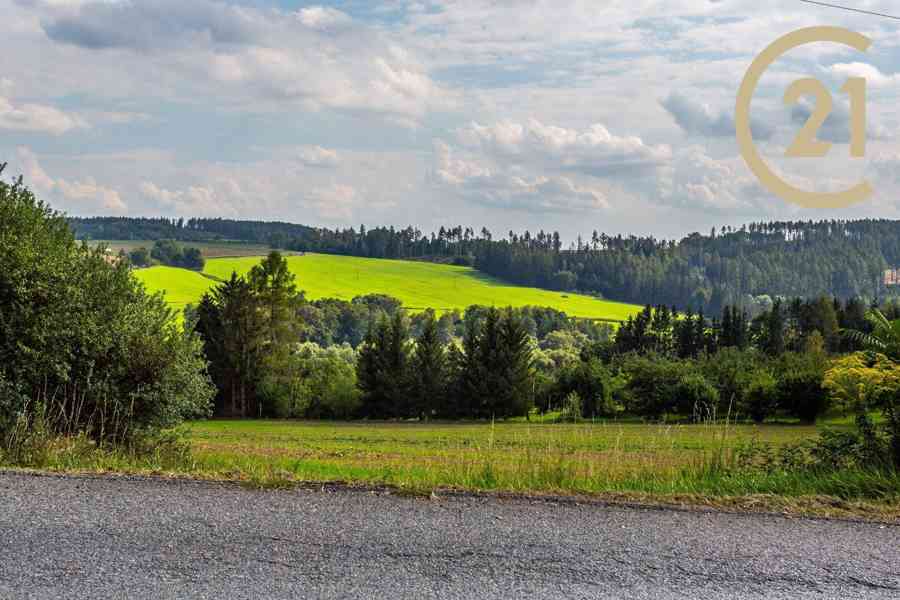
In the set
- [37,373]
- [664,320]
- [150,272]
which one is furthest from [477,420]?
[150,272]

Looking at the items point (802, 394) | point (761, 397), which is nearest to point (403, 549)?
point (802, 394)

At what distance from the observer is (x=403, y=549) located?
23.6 feet

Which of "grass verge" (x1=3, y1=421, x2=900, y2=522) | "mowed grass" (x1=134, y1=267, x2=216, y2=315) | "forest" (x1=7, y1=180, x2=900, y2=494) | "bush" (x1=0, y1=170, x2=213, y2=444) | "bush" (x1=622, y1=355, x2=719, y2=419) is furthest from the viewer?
"mowed grass" (x1=134, y1=267, x2=216, y2=315)

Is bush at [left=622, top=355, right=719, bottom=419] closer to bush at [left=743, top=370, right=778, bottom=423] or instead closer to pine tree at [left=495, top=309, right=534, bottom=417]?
bush at [left=743, top=370, right=778, bottom=423]

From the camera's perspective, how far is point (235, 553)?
7.04 m

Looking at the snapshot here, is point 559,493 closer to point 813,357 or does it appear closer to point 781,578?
point 781,578

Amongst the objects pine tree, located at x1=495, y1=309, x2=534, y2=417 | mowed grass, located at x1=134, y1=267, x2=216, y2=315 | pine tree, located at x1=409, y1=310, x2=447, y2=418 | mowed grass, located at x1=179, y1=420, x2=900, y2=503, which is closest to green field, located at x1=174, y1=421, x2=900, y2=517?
mowed grass, located at x1=179, y1=420, x2=900, y2=503

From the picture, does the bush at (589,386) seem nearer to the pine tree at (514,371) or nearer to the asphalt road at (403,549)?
the pine tree at (514,371)

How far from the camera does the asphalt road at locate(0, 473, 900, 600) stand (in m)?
6.35

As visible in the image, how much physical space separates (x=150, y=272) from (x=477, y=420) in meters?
103

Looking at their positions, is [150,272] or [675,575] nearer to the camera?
[675,575]

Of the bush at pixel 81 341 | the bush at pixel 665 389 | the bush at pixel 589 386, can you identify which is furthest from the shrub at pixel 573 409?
the bush at pixel 589 386

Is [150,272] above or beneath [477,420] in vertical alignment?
above

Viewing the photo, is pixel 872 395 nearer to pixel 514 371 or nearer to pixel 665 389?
pixel 665 389
